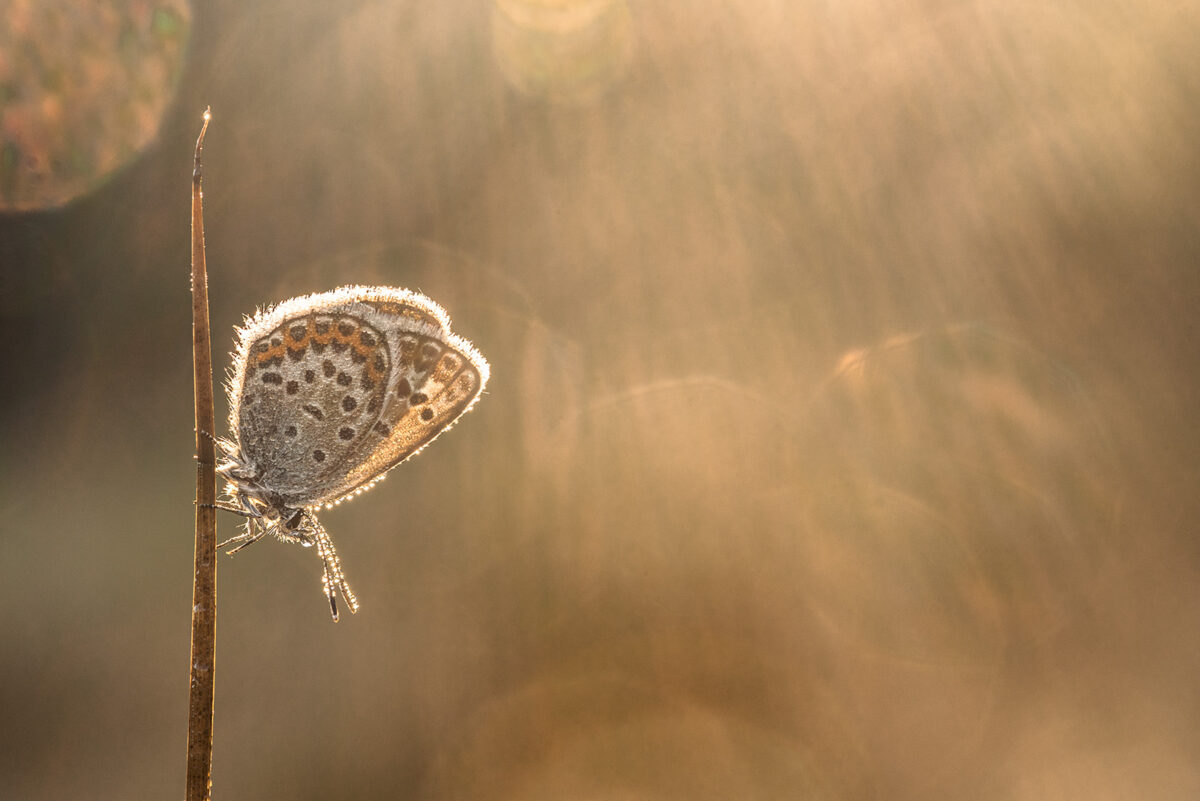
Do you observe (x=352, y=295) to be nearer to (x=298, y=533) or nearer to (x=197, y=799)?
(x=298, y=533)

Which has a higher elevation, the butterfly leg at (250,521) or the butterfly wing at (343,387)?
the butterfly wing at (343,387)

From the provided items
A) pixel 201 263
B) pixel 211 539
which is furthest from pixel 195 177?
pixel 211 539

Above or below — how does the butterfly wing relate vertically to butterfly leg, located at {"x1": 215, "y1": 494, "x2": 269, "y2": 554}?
above

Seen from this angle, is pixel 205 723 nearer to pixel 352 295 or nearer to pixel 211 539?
pixel 211 539

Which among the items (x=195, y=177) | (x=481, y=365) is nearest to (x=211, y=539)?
(x=195, y=177)

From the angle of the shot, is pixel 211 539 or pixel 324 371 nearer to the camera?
pixel 211 539

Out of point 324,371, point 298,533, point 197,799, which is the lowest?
point 197,799

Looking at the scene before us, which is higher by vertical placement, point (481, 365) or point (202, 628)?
point (481, 365)

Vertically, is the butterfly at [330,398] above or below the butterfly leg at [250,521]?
above

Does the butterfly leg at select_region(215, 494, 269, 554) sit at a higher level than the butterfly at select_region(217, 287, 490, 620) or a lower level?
lower
